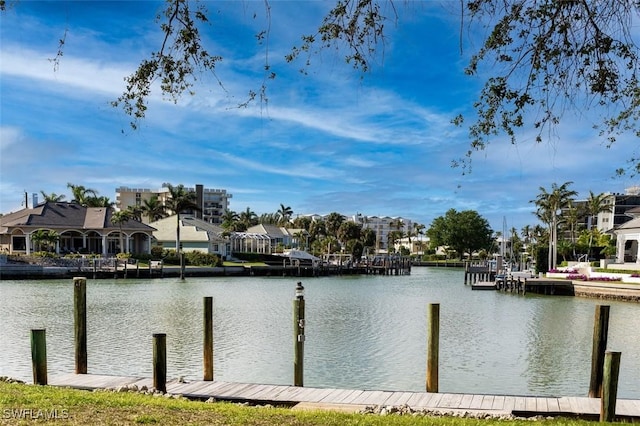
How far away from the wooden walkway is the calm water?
343 centimetres

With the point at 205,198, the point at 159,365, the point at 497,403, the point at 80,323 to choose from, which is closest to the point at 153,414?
the point at 159,365

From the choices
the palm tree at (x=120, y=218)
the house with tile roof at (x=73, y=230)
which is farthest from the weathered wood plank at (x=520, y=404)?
the house with tile roof at (x=73, y=230)

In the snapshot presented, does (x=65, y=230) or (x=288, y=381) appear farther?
(x=65, y=230)

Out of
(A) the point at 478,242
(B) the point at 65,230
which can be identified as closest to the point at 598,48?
(B) the point at 65,230

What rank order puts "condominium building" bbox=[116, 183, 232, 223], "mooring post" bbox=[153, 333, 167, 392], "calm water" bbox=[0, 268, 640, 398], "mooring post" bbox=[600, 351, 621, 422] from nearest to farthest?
"mooring post" bbox=[600, 351, 621, 422] < "mooring post" bbox=[153, 333, 167, 392] < "calm water" bbox=[0, 268, 640, 398] < "condominium building" bbox=[116, 183, 232, 223]

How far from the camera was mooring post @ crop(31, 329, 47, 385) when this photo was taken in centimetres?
1048

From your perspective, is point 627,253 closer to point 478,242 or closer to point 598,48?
point 598,48

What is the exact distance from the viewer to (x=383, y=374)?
14.6 m

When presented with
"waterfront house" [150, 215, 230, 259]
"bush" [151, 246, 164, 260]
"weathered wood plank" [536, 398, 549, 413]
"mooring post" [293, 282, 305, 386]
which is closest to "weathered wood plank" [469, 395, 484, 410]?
"weathered wood plank" [536, 398, 549, 413]

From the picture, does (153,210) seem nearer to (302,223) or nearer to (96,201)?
(96,201)

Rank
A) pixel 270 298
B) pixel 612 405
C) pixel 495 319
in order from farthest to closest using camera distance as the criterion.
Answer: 1. pixel 270 298
2. pixel 495 319
3. pixel 612 405

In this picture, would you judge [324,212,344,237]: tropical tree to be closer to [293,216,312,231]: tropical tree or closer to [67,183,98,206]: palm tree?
[293,216,312,231]: tropical tree

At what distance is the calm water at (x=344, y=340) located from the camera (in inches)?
567

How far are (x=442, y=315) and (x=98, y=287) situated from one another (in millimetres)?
26291
